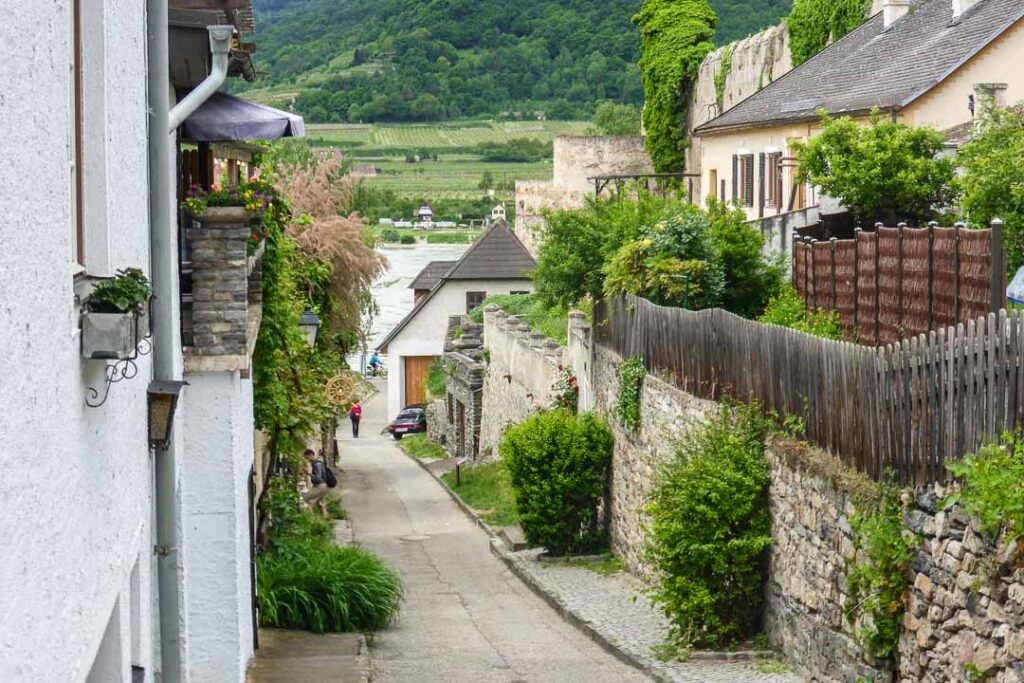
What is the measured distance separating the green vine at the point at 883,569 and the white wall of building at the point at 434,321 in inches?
1394

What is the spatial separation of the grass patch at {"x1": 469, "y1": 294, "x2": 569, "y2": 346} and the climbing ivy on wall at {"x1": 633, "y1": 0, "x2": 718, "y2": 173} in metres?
9.89

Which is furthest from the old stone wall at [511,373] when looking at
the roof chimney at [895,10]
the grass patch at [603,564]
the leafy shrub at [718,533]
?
the leafy shrub at [718,533]

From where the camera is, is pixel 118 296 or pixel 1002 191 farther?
pixel 1002 191

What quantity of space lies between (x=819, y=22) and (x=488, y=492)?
1491cm

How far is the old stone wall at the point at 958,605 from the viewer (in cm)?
845

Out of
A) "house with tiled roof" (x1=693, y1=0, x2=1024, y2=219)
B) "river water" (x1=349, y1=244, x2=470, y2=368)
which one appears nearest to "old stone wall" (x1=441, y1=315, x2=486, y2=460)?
"house with tiled roof" (x1=693, y1=0, x2=1024, y2=219)

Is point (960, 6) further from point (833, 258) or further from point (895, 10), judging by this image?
point (833, 258)

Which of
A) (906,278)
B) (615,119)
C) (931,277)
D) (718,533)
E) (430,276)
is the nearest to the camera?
(718,533)

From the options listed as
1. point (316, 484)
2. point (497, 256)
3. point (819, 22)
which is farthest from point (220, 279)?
point (497, 256)

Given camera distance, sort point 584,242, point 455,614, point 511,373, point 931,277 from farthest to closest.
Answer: point 511,373 → point 584,242 → point 455,614 → point 931,277

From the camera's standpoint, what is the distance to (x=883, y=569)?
10.4 metres

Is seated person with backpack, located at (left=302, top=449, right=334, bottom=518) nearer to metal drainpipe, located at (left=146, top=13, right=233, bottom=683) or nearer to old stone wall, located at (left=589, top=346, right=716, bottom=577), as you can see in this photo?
old stone wall, located at (left=589, top=346, right=716, bottom=577)

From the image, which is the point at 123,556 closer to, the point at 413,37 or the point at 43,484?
the point at 43,484

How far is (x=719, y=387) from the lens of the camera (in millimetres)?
15602
